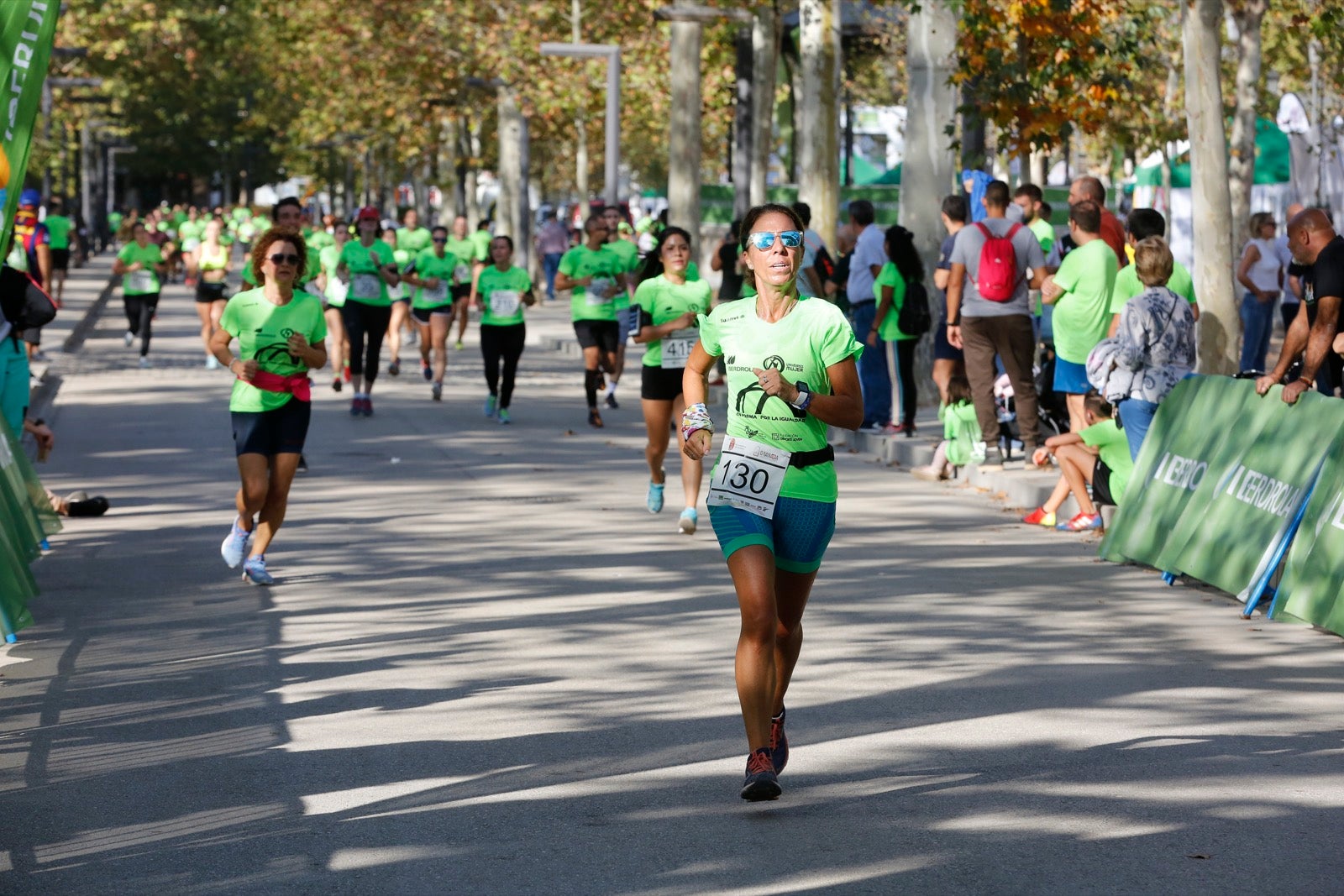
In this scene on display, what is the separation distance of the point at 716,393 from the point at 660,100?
83.1ft

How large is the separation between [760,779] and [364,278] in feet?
48.3

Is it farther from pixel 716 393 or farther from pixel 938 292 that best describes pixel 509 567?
pixel 716 393

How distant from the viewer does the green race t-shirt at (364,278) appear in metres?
20.2

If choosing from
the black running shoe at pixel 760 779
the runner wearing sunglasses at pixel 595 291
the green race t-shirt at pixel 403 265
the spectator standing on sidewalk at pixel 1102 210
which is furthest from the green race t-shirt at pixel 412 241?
the black running shoe at pixel 760 779

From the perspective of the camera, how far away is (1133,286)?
13.1 metres

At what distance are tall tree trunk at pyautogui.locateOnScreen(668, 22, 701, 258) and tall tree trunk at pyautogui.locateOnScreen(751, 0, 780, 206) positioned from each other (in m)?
6.38

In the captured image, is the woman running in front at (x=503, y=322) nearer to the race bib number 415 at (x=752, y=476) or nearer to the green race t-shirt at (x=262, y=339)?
the green race t-shirt at (x=262, y=339)

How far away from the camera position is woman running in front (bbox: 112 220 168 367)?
25797mm

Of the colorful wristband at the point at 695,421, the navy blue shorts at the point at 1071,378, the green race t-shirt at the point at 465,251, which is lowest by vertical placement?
the navy blue shorts at the point at 1071,378

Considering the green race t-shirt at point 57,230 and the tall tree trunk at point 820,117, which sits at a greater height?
the tall tree trunk at point 820,117

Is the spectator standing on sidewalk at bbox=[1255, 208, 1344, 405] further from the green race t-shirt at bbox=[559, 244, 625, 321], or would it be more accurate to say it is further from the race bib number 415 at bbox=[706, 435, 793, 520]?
the green race t-shirt at bbox=[559, 244, 625, 321]

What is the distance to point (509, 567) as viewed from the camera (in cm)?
1112

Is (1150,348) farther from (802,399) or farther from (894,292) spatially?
(802,399)

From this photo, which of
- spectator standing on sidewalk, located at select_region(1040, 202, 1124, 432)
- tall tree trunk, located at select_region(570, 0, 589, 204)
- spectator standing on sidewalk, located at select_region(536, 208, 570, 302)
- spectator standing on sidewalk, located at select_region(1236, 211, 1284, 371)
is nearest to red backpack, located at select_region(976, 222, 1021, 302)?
spectator standing on sidewalk, located at select_region(1040, 202, 1124, 432)
